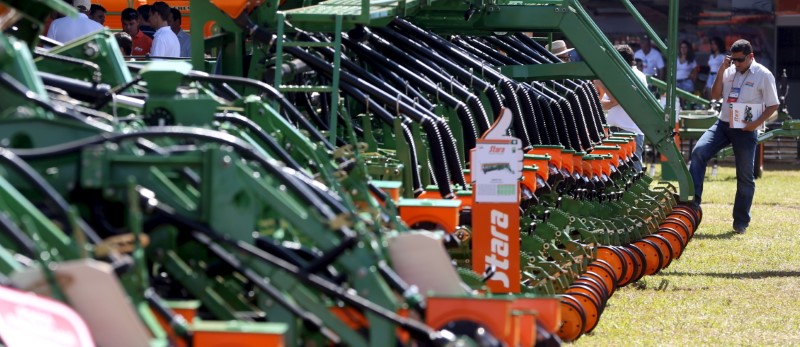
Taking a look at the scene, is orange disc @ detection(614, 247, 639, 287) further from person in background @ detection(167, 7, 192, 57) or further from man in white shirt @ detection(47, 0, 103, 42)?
person in background @ detection(167, 7, 192, 57)

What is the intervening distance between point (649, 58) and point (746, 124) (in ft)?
33.6

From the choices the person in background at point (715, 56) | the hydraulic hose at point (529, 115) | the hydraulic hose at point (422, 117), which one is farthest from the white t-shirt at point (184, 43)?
the person in background at point (715, 56)

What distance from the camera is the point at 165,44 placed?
12.7m

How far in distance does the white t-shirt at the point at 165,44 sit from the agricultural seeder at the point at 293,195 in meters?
2.50

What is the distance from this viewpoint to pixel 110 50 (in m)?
7.50

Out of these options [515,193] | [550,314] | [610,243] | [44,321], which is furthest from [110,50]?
[610,243]

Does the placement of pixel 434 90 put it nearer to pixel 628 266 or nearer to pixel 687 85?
pixel 628 266

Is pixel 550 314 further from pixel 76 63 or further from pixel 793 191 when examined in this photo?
pixel 793 191

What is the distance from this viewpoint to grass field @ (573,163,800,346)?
845cm

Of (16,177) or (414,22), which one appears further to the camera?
(414,22)

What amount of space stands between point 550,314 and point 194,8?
159 inches

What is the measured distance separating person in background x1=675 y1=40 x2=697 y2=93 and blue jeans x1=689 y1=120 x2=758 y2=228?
9.63m

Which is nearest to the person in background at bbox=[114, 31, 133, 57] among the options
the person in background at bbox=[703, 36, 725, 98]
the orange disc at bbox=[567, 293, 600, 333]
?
the orange disc at bbox=[567, 293, 600, 333]

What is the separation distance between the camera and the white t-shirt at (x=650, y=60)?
23.2 meters
